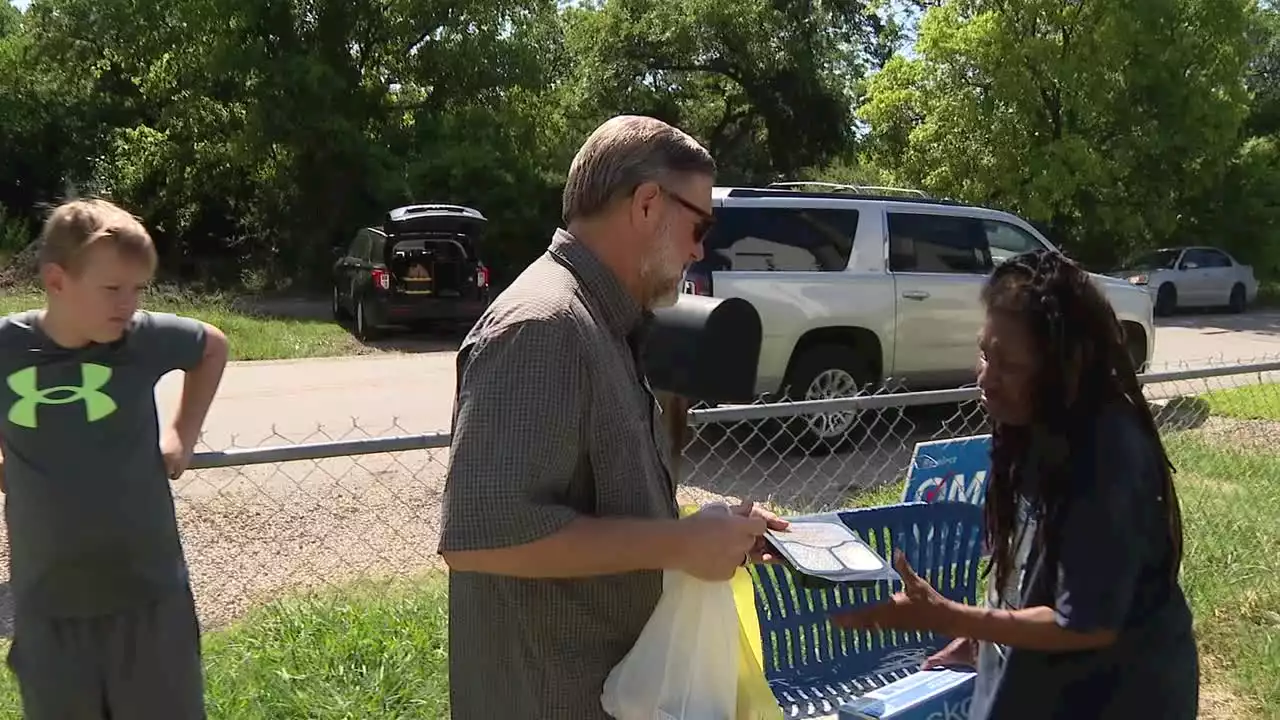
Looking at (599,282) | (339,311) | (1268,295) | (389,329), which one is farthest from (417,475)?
(1268,295)

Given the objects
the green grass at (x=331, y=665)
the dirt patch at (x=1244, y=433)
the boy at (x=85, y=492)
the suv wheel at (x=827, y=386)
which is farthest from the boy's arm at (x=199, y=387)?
the dirt patch at (x=1244, y=433)

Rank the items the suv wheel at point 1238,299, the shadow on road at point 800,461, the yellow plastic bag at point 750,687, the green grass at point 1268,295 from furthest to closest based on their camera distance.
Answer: the green grass at point 1268,295
the suv wheel at point 1238,299
the shadow on road at point 800,461
the yellow plastic bag at point 750,687

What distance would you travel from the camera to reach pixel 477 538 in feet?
5.44

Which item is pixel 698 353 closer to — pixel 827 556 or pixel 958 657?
pixel 827 556

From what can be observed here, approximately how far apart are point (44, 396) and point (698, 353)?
1407mm

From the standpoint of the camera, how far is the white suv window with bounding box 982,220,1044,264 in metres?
9.17

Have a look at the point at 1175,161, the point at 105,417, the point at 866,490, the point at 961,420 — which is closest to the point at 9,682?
the point at 105,417

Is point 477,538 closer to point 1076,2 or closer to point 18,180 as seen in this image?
point 1076,2

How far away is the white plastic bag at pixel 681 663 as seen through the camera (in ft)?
6.05

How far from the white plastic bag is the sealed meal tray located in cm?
13

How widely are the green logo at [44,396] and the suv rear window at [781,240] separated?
558cm

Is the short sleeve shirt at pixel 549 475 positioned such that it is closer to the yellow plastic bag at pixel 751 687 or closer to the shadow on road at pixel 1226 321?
the yellow plastic bag at pixel 751 687

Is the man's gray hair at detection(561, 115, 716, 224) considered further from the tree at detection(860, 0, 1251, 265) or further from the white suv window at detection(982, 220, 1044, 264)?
the tree at detection(860, 0, 1251, 265)

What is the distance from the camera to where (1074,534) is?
2027 mm
